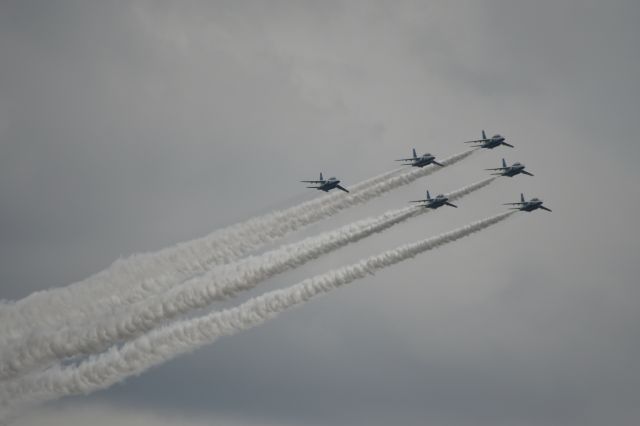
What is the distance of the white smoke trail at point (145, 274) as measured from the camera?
370ft

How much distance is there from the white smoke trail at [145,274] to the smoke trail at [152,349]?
3.77 m

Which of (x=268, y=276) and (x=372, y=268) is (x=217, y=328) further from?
(x=372, y=268)

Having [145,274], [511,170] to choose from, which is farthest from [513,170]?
[145,274]

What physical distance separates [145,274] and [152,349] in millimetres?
7363

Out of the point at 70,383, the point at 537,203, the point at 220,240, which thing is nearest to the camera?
the point at 70,383

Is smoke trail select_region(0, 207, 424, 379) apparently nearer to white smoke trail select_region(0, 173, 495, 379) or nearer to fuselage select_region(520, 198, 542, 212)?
white smoke trail select_region(0, 173, 495, 379)

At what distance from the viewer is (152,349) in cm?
10900

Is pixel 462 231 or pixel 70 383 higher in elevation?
pixel 462 231

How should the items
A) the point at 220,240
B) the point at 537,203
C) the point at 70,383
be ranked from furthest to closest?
the point at 537,203 → the point at 220,240 → the point at 70,383

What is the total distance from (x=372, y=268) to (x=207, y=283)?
12.7 meters

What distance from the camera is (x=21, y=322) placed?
113m

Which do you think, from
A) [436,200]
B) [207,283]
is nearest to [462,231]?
[436,200]

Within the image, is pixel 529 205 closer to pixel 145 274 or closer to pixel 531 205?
pixel 531 205

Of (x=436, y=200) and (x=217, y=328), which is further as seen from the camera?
(x=436, y=200)
